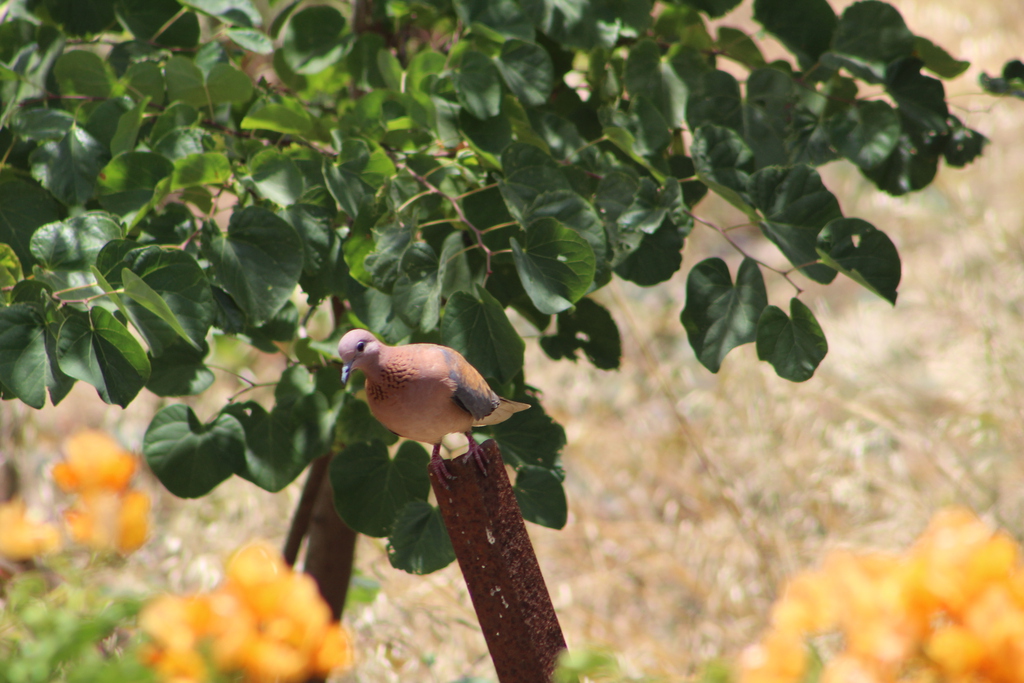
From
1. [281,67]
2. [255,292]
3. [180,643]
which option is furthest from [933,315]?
[180,643]

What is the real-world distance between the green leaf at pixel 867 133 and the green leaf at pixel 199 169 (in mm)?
755

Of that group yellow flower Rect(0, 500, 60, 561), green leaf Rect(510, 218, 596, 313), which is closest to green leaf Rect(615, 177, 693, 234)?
green leaf Rect(510, 218, 596, 313)

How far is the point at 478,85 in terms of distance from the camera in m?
0.90

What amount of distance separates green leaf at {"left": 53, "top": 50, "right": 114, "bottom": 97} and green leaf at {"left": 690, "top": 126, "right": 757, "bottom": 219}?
0.69 m

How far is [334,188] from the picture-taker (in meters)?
0.84

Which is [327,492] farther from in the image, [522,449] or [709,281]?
[709,281]

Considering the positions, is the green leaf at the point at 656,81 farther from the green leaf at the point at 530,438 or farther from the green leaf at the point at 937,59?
the green leaf at the point at 530,438

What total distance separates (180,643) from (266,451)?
18.6 inches

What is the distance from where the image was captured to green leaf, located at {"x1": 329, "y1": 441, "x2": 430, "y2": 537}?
0.91m

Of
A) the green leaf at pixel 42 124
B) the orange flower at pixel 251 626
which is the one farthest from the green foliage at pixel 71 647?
the green leaf at pixel 42 124

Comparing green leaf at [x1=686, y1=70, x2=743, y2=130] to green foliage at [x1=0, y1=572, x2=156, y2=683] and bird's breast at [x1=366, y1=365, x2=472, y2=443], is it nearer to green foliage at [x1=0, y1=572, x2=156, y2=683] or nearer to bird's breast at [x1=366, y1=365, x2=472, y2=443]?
bird's breast at [x1=366, y1=365, x2=472, y2=443]

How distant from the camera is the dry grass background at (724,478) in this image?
169 cm

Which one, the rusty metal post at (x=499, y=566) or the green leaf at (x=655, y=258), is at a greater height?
the green leaf at (x=655, y=258)

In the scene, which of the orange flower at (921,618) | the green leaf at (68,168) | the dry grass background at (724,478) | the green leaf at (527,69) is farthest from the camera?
the dry grass background at (724,478)
